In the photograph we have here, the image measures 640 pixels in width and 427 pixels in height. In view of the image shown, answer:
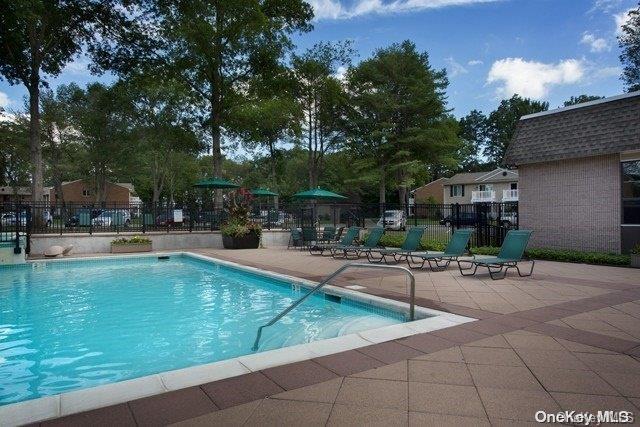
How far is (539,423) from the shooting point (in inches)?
110

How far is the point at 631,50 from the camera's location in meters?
36.9

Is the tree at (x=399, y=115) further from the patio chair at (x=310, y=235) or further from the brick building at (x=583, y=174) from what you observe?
the brick building at (x=583, y=174)

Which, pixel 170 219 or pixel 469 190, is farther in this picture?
pixel 469 190

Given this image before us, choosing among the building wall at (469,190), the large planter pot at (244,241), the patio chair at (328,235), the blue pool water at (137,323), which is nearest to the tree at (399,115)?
the building wall at (469,190)

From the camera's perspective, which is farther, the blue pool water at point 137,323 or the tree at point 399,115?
the tree at point 399,115

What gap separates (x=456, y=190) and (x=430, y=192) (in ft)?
33.6

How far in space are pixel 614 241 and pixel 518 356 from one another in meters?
11.0

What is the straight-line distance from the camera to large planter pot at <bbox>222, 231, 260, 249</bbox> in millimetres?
18266

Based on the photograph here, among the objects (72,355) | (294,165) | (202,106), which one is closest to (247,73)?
(202,106)

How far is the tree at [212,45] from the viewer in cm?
2234

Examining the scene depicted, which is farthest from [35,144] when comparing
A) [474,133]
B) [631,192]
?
[474,133]

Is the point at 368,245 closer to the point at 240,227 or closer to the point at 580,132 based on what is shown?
the point at 240,227

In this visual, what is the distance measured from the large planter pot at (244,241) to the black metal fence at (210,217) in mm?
2269

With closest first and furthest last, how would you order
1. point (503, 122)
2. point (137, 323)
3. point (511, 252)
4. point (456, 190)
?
point (137, 323) → point (511, 252) → point (456, 190) → point (503, 122)
